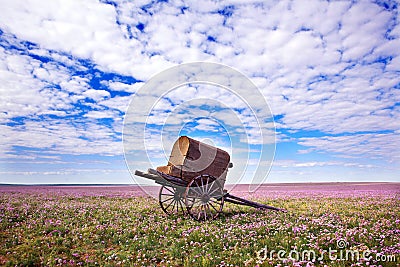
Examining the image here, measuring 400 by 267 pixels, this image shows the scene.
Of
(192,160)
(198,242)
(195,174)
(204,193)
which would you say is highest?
(192,160)

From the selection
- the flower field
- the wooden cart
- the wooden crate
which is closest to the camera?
the flower field

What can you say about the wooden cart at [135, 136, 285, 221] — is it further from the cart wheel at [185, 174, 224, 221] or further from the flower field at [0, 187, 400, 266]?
the flower field at [0, 187, 400, 266]

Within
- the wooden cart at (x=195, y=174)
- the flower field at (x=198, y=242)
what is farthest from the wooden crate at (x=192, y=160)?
the flower field at (x=198, y=242)

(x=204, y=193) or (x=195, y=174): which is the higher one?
(x=195, y=174)

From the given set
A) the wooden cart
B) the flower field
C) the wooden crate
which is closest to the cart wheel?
the wooden cart

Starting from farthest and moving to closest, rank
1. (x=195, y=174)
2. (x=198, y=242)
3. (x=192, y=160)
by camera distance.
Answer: (x=195, y=174)
(x=192, y=160)
(x=198, y=242)

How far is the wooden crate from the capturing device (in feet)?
39.0

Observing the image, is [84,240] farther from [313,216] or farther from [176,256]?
[313,216]

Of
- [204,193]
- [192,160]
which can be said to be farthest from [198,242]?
[192,160]

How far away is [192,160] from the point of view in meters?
12.1

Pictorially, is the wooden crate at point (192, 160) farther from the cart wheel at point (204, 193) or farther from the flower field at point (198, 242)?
the flower field at point (198, 242)

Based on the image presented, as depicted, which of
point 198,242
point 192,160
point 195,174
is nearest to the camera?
point 198,242

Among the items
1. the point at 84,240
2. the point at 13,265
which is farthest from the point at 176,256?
the point at 13,265

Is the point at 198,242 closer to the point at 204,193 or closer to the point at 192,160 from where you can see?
the point at 204,193
